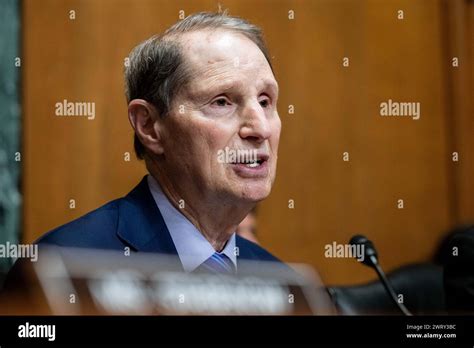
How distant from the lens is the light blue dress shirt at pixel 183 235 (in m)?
1.93

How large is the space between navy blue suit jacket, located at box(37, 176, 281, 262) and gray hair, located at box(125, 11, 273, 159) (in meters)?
0.10

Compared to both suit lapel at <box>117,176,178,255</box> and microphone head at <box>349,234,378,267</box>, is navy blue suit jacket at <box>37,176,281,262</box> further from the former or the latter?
microphone head at <box>349,234,378,267</box>

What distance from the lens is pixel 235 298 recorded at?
1.99 m

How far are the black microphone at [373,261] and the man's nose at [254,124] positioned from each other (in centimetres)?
32

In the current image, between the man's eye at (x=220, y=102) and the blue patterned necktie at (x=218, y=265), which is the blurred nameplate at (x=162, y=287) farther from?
the man's eye at (x=220, y=102)

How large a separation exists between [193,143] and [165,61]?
179 mm

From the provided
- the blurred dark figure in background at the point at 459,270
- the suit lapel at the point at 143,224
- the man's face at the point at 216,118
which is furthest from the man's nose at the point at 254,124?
the blurred dark figure in background at the point at 459,270

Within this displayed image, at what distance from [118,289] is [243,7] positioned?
2.22ft

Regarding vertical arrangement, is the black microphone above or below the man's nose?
below

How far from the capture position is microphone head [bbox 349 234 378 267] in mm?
1990

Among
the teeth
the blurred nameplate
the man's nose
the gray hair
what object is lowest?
the blurred nameplate
